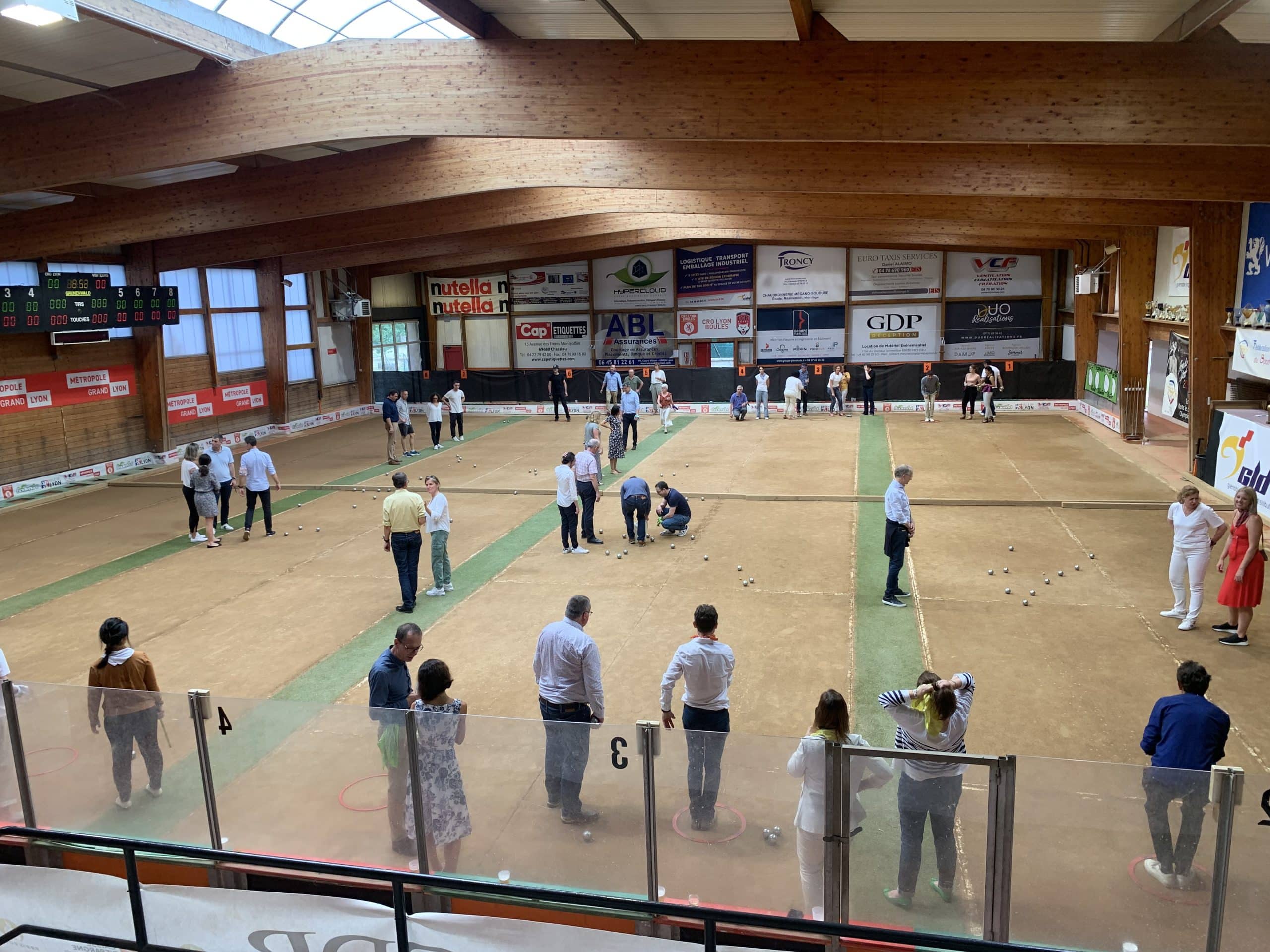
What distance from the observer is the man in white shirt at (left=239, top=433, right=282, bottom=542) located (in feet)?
47.5

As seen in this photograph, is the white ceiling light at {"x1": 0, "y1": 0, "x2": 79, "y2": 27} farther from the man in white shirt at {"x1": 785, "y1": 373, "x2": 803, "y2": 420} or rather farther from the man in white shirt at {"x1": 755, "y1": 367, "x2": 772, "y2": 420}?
the man in white shirt at {"x1": 785, "y1": 373, "x2": 803, "y2": 420}

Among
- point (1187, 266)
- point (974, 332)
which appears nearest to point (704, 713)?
point (1187, 266)

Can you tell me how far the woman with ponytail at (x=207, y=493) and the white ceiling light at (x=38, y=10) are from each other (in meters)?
7.56

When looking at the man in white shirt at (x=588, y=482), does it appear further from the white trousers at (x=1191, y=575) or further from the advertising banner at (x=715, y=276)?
the advertising banner at (x=715, y=276)

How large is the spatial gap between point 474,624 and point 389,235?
557 inches

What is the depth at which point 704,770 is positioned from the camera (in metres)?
4.70

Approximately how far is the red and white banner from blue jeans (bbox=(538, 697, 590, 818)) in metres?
22.3

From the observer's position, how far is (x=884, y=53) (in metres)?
10.1

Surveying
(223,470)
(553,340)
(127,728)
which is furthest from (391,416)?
(127,728)

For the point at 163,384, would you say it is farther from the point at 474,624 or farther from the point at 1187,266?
the point at 1187,266

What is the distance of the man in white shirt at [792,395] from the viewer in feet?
93.9

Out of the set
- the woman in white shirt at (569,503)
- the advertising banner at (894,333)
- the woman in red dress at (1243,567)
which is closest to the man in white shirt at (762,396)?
the advertising banner at (894,333)

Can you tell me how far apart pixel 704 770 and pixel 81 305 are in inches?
795

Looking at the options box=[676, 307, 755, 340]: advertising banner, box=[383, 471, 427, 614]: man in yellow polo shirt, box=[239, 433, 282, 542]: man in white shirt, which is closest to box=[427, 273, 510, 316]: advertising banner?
box=[676, 307, 755, 340]: advertising banner
